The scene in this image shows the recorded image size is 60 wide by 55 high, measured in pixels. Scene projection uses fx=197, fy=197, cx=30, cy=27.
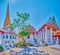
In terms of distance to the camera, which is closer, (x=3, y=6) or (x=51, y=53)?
(x=51, y=53)

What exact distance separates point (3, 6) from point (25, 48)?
602 mm

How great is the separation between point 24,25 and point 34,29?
5.3 inches

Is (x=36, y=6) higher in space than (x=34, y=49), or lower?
higher

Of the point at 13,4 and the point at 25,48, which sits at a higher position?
the point at 13,4

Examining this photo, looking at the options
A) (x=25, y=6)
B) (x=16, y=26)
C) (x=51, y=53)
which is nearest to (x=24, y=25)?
(x=16, y=26)

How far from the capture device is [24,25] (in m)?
2.44

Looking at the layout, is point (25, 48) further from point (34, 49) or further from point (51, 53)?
point (51, 53)

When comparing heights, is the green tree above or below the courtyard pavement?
above

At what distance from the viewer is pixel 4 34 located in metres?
2.46

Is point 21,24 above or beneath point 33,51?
Answer: above

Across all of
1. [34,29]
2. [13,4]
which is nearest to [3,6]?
[13,4]

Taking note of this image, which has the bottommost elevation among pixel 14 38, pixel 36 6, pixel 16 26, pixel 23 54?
pixel 23 54

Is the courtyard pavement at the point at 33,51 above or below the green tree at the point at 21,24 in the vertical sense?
below

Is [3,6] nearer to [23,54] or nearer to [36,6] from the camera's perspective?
[36,6]
